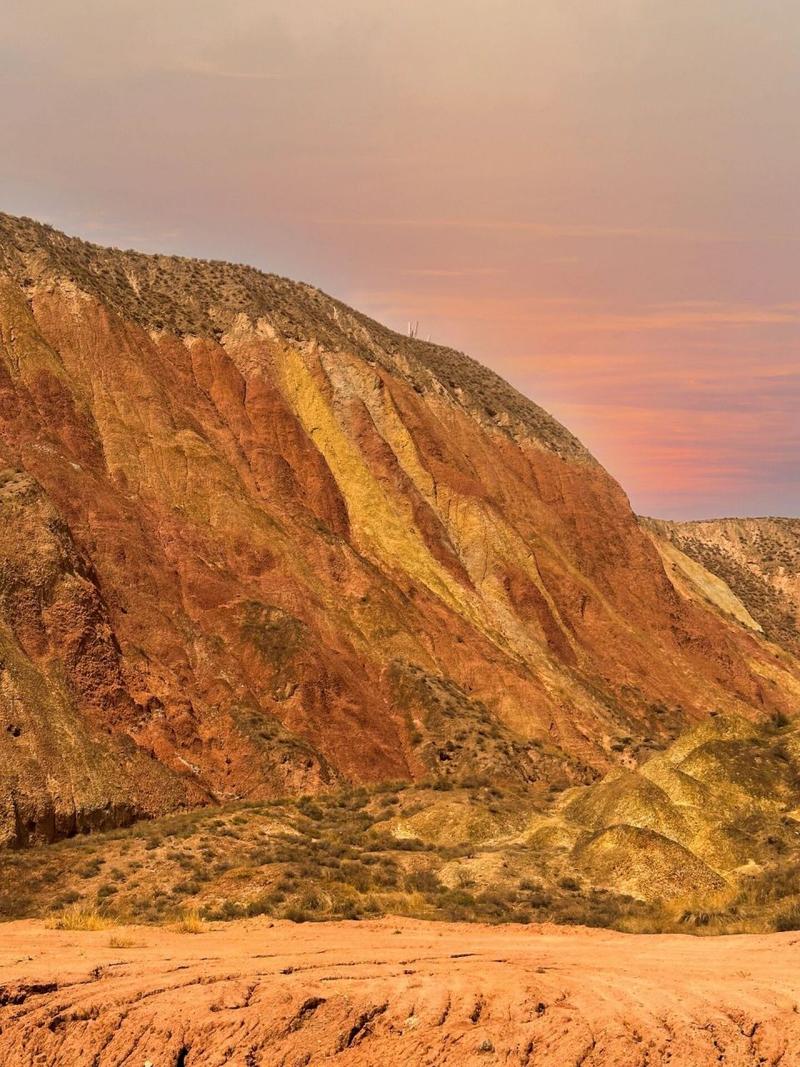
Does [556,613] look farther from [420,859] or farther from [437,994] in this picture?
[437,994]

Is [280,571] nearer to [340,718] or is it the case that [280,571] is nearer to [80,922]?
[340,718]

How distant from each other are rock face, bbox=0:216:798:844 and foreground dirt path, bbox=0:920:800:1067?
15866 millimetres

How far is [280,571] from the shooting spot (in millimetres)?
47188

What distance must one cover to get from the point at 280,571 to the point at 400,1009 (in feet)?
118

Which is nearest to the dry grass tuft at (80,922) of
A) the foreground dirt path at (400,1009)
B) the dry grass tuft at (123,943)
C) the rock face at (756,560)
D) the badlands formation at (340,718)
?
the badlands formation at (340,718)

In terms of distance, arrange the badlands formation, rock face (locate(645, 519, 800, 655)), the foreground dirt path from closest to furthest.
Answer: the foreground dirt path, the badlands formation, rock face (locate(645, 519, 800, 655))

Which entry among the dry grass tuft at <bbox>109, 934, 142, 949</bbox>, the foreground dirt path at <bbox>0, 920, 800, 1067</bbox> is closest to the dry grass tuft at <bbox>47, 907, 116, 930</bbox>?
the dry grass tuft at <bbox>109, 934, 142, 949</bbox>

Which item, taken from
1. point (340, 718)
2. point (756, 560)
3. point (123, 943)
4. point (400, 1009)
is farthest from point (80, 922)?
point (756, 560)

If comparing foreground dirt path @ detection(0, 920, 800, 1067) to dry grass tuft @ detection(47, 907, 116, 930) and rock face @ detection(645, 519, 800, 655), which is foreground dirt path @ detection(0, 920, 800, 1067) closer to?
dry grass tuft @ detection(47, 907, 116, 930)

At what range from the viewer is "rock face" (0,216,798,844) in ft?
116

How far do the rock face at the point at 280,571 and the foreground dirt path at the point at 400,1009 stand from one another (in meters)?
15.9

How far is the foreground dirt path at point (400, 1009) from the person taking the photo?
35.8 ft

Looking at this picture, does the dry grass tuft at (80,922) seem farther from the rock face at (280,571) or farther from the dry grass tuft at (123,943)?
the rock face at (280,571)

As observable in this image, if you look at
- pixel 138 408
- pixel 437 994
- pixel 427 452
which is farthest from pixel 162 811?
pixel 427 452
